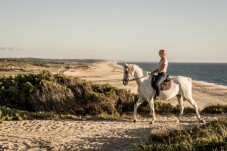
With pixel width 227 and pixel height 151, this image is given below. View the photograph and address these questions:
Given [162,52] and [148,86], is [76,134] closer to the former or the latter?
[148,86]

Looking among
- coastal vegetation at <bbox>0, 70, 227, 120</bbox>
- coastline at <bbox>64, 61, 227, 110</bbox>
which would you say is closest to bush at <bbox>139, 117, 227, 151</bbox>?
coastal vegetation at <bbox>0, 70, 227, 120</bbox>

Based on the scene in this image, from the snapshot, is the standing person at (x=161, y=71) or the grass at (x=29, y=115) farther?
the grass at (x=29, y=115)

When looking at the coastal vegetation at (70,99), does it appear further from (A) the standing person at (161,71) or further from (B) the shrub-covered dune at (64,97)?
(A) the standing person at (161,71)

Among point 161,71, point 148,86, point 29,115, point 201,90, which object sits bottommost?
point 201,90

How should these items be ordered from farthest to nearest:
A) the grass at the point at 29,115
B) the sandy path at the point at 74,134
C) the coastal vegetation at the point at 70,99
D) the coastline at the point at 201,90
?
the coastline at the point at 201,90
the coastal vegetation at the point at 70,99
the grass at the point at 29,115
the sandy path at the point at 74,134

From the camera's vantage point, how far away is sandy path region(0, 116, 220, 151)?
12023mm

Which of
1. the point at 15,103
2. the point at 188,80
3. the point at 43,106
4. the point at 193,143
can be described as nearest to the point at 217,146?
the point at 193,143

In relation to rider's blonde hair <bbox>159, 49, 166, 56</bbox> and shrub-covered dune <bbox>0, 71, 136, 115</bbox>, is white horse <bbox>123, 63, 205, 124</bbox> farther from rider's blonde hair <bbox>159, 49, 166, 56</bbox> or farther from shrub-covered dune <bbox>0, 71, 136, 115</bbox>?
shrub-covered dune <bbox>0, 71, 136, 115</bbox>

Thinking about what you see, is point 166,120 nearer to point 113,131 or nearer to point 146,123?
point 146,123

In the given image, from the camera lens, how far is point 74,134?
543 inches

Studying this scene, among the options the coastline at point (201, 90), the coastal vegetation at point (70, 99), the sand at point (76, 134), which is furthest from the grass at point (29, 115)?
the coastline at point (201, 90)

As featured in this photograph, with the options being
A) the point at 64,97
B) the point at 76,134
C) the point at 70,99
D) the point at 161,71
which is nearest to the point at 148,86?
the point at 161,71

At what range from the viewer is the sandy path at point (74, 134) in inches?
473

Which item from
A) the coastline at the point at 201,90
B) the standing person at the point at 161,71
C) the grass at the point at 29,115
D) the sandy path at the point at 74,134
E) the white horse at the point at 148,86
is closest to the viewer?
the sandy path at the point at 74,134
